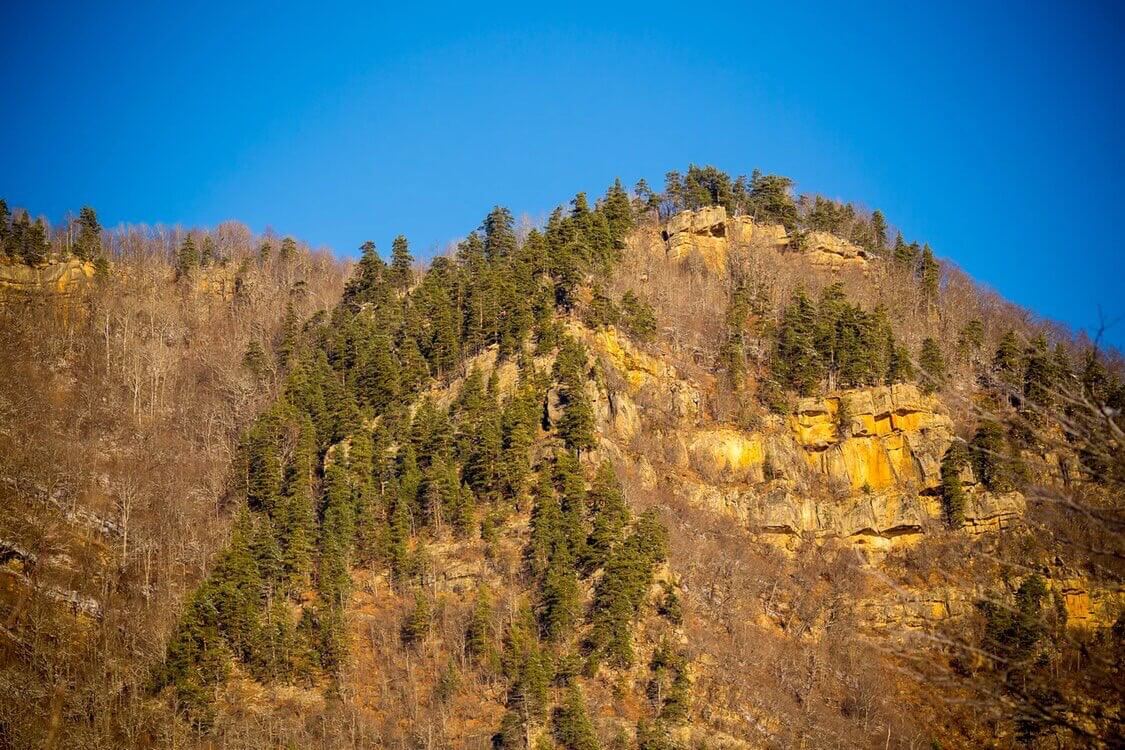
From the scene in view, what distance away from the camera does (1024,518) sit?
82.0 meters

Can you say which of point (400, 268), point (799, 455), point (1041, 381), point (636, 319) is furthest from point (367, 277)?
point (1041, 381)

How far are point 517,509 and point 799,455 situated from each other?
27917 millimetres

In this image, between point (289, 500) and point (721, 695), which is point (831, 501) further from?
point (289, 500)

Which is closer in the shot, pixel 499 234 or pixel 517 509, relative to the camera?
pixel 517 509

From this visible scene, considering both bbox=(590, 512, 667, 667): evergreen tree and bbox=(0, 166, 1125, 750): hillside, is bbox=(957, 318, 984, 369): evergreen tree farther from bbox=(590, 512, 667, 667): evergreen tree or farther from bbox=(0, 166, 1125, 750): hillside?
bbox=(590, 512, 667, 667): evergreen tree

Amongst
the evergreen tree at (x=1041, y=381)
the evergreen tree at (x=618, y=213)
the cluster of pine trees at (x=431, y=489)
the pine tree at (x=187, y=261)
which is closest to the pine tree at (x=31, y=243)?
the pine tree at (x=187, y=261)

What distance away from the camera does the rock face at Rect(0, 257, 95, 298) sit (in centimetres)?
11544

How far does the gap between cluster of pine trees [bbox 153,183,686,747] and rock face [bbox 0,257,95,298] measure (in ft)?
85.9

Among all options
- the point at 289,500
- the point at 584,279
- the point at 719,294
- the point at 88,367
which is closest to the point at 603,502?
the point at 289,500

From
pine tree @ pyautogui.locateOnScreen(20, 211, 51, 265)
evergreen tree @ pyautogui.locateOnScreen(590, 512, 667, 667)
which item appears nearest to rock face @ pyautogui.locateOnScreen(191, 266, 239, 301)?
pine tree @ pyautogui.locateOnScreen(20, 211, 51, 265)

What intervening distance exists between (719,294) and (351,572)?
5525cm

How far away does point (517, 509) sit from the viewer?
246 feet

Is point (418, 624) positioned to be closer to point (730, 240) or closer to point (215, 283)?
point (730, 240)

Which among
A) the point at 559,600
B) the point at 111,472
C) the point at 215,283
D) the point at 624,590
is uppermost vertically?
the point at 215,283
